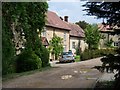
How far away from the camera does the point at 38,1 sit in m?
32.6

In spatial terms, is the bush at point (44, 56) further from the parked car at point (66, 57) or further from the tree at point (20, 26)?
the parked car at point (66, 57)

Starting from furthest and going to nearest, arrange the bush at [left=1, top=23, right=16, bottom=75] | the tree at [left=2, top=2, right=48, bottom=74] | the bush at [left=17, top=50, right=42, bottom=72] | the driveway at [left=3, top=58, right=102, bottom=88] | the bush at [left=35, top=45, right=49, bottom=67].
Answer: the bush at [left=35, top=45, right=49, bottom=67], the bush at [left=17, top=50, right=42, bottom=72], the tree at [left=2, top=2, right=48, bottom=74], the bush at [left=1, top=23, right=16, bottom=75], the driveway at [left=3, top=58, right=102, bottom=88]

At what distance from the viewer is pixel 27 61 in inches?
1222

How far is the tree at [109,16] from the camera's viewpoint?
1375cm

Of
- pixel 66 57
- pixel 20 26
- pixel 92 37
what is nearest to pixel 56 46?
pixel 66 57

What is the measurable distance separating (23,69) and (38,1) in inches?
265

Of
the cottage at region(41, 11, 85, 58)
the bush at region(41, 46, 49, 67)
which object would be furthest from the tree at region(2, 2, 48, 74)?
the cottage at region(41, 11, 85, 58)

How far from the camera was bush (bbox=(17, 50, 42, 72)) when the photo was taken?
30.7 meters

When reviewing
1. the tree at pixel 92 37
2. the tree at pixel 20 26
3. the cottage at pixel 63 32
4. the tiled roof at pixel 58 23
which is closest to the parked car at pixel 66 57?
the cottage at pixel 63 32

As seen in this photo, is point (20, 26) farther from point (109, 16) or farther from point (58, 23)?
point (58, 23)

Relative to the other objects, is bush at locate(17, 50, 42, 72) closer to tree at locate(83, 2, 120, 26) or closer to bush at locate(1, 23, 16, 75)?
bush at locate(1, 23, 16, 75)

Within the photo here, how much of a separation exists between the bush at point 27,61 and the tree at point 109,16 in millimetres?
17464

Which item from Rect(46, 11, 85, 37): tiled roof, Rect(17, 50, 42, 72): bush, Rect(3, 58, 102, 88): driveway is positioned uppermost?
Rect(46, 11, 85, 37): tiled roof

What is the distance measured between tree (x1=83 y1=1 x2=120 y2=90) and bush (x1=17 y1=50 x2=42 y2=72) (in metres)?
17.5
